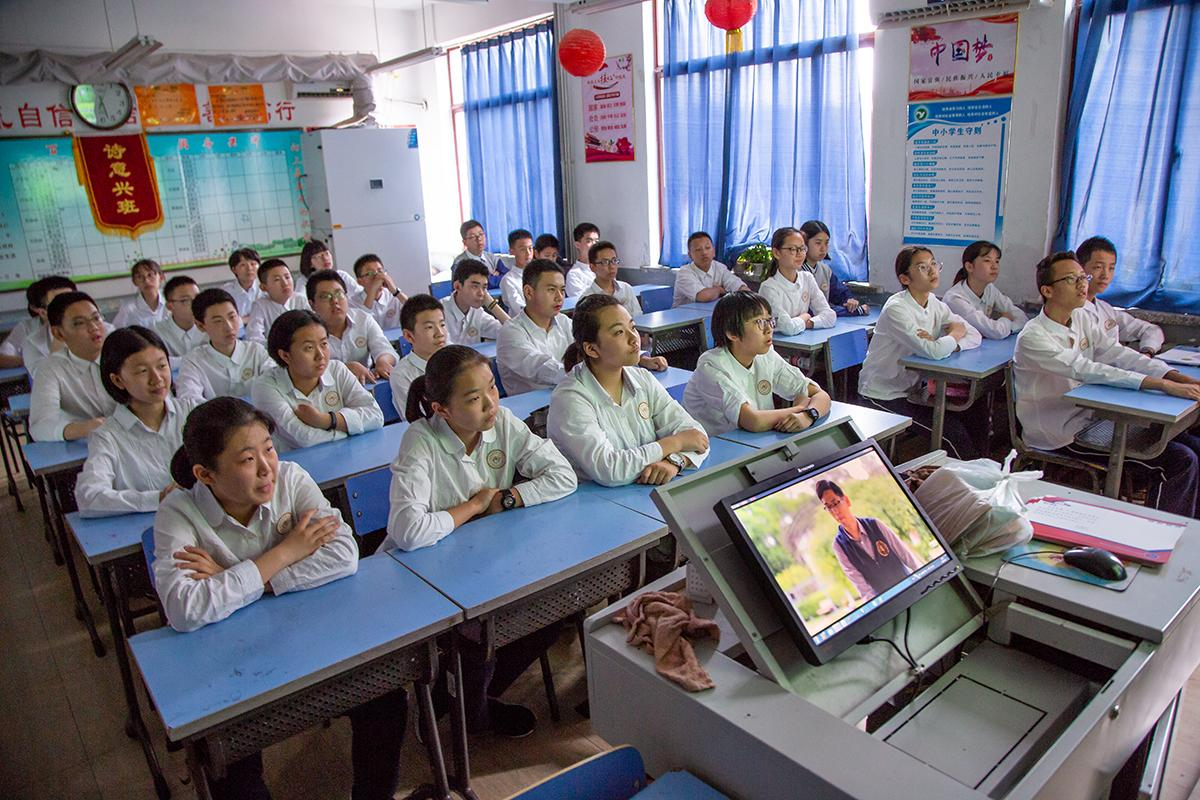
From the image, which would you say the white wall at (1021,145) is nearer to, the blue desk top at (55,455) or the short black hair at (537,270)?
the short black hair at (537,270)

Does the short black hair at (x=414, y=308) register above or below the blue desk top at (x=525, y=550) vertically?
above

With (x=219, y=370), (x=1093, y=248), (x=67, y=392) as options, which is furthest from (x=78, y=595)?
(x=1093, y=248)

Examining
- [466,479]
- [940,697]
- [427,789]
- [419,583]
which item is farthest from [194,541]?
[940,697]

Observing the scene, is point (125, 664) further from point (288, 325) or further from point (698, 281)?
point (698, 281)

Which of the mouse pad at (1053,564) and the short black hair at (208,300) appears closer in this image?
the mouse pad at (1053,564)

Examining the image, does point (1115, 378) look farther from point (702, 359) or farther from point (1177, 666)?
point (1177, 666)

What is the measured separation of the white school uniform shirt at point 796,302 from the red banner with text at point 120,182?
5069 mm

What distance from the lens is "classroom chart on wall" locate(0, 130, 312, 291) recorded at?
611 centimetres

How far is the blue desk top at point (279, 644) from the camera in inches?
56.5

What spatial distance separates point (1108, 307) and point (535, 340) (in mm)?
2943

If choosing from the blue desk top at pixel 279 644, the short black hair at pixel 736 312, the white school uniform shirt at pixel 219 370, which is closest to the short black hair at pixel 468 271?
the white school uniform shirt at pixel 219 370

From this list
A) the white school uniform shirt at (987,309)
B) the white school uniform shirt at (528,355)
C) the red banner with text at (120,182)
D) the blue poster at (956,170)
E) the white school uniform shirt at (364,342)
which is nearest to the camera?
the white school uniform shirt at (528,355)

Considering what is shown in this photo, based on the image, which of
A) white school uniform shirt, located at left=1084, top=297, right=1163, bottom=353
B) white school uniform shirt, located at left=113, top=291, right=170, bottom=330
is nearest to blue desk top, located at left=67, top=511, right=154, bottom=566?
white school uniform shirt, located at left=113, top=291, right=170, bottom=330

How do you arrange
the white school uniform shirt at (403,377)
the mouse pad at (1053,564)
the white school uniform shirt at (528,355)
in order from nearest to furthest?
the mouse pad at (1053,564)
the white school uniform shirt at (403,377)
the white school uniform shirt at (528,355)
